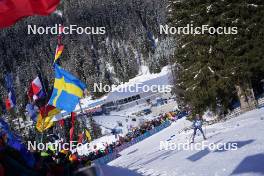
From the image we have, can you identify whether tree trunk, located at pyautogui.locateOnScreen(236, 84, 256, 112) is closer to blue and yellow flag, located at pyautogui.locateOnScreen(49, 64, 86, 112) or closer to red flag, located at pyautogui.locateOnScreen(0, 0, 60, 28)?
blue and yellow flag, located at pyautogui.locateOnScreen(49, 64, 86, 112)

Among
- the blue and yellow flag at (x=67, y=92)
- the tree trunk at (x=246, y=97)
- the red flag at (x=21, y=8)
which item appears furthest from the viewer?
the tree trunk at (x=246, y=97)

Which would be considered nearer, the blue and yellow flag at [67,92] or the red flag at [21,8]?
the red flag at [21,8]

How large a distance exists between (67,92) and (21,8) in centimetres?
848

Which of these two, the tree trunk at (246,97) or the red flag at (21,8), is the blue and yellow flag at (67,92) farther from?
the tree trunk at (246,97)

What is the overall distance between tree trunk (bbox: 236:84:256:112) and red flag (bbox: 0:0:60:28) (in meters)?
24.6

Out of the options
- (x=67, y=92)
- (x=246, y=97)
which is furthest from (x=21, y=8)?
(x=246, y=97)

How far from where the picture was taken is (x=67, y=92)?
14.9 meters

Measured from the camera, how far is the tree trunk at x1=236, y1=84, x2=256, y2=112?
29.5m

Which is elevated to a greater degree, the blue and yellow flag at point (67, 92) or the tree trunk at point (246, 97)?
the blue and yellow flag at point (67, 92)

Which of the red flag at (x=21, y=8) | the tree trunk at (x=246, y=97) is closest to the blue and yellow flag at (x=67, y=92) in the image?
the red flag at (x=21, y=8)

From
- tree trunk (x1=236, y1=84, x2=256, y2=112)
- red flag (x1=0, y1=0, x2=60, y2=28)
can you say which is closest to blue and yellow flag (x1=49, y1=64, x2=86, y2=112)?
red flag (x1=0, y1=0, x2=60, y2=28)

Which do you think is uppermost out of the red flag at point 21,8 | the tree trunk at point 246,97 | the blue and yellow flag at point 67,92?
the red flag at point 21,8

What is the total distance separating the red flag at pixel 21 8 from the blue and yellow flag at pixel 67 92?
779cm

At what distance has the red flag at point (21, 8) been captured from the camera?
6551mm
